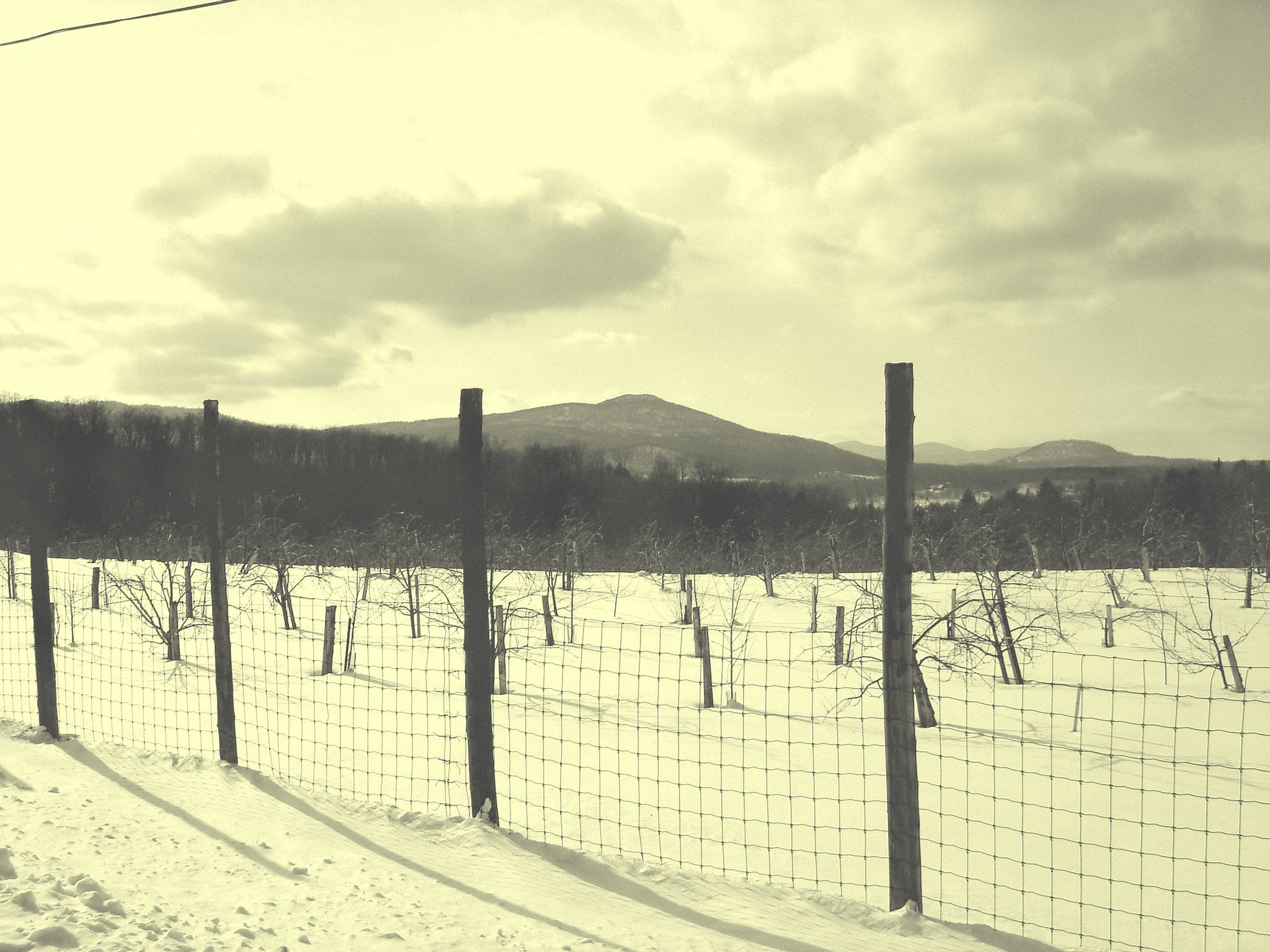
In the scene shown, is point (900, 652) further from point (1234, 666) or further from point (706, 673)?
point (1234, 666)

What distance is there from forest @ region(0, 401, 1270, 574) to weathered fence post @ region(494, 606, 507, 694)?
5.98 m

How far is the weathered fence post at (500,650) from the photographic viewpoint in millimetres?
11812

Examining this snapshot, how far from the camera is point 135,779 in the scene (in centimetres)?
488

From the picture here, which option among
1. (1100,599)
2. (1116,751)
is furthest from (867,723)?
(1100,599)

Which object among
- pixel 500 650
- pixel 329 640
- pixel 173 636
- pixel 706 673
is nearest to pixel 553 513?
pixel 173 636

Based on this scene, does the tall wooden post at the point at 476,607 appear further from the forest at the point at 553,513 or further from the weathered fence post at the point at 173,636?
the forest at the point at 553,513

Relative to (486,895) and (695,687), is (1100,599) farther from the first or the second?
(486,895)

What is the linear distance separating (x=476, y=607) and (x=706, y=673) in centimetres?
774

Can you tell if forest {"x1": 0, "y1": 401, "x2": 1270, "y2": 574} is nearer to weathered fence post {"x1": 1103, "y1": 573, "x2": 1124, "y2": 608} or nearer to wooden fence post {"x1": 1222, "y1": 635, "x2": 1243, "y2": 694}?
weathered fence post {"x1": 1103, "y1": 573, "x2": 1124, "y2": 608}

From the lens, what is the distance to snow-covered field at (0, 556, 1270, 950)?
545cm

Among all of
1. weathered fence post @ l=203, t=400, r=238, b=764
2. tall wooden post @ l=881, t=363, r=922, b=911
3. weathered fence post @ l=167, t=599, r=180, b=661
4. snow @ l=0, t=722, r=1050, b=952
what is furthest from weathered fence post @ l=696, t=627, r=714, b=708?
weathered fence post @ l=167, t=599, r=180, b=661

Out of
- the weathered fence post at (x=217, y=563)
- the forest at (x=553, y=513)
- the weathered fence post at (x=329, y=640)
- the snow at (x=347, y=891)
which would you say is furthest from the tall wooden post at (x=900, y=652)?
the forest at (x=553, y=513)

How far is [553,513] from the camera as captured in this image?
5869 cm

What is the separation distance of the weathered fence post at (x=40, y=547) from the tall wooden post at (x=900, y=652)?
5.71 meters
